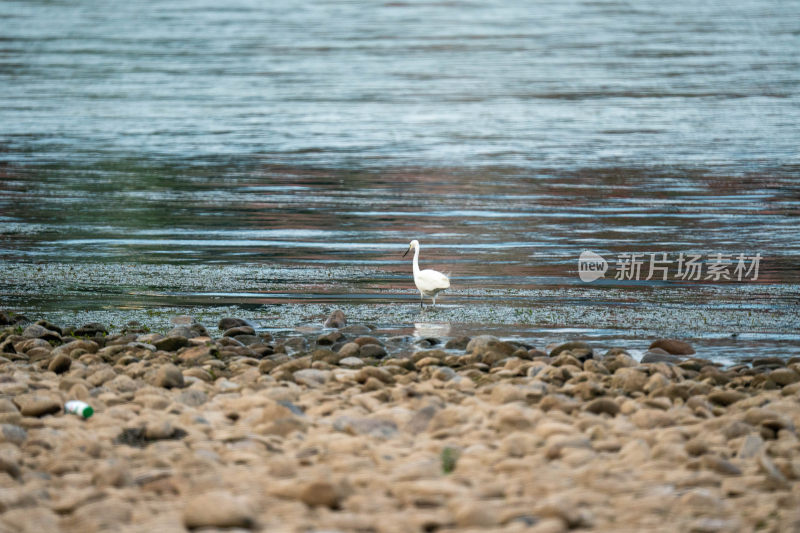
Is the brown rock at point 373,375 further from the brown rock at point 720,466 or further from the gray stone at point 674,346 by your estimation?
the brown rock at point 720,466

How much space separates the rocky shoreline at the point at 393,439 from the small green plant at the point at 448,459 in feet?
0.04

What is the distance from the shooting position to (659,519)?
634cm

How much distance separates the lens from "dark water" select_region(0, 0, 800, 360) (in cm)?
1334

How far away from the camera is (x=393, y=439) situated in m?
7.82

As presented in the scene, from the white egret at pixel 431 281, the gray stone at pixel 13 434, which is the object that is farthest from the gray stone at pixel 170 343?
the gray stone at pixel 13 434

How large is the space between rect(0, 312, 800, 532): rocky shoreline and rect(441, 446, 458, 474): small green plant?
14mm

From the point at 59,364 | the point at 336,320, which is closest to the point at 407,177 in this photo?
the point at 336,320

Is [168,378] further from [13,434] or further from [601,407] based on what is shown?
[601,407]

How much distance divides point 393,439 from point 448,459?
2.42 ft

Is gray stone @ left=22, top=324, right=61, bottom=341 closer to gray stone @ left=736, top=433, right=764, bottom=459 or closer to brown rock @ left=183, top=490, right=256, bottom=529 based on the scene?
brown rock @ left=183, top=490, right=256, bottom=529

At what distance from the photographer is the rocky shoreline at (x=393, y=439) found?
20.9 ft

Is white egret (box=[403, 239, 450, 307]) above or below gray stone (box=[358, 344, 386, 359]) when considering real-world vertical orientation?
above

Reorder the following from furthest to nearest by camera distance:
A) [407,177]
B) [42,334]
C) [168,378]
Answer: [407,177]
[42,334]
[168,378]

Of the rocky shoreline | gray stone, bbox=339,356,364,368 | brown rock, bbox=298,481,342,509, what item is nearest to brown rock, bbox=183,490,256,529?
the rocky shoreline
